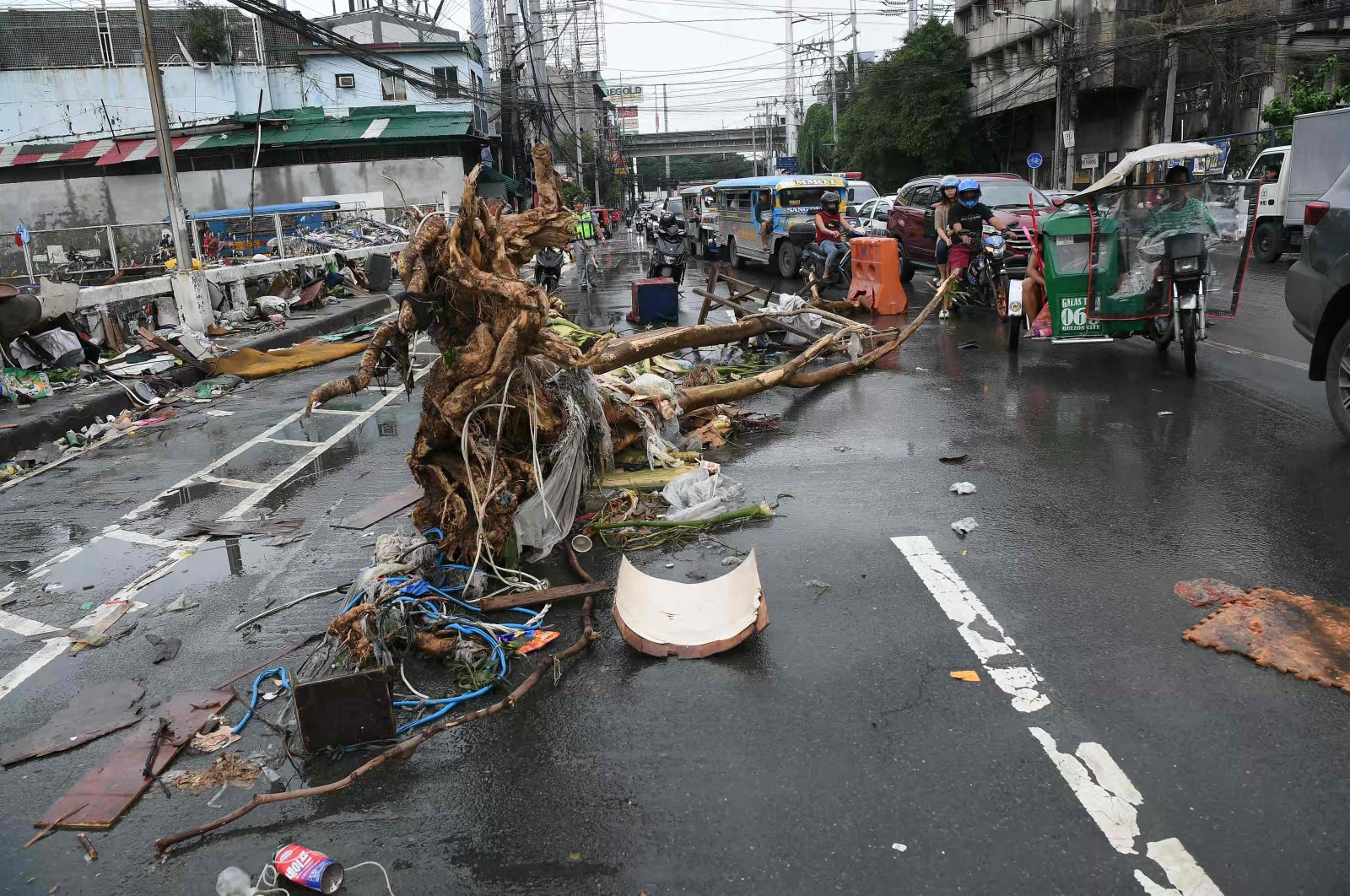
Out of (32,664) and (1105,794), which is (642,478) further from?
(1105,794)

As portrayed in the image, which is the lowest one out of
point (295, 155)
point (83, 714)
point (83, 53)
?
point (83, 714)

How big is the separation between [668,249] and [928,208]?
518 centimetres

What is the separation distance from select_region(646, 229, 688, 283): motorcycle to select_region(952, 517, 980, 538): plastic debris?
42.4ft

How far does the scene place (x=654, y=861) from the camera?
3043 mm

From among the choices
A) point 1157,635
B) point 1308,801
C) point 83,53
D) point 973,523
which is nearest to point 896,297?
point 973,523

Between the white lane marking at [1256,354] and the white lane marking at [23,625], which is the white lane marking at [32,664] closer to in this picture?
the white lane marking at [23,625]

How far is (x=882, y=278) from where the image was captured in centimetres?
1617

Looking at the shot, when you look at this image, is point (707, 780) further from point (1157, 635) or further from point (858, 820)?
point (1157, 635)

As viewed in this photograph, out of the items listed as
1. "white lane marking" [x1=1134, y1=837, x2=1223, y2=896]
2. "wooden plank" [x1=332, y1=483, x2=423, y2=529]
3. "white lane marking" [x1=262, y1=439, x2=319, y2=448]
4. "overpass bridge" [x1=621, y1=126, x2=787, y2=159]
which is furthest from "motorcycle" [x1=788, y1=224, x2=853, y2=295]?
"overpass bridge" [x1=621, y1=126, x2=787, y2=159]

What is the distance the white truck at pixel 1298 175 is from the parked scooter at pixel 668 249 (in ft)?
35.8

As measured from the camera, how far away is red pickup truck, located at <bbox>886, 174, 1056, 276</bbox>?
17.8 meters

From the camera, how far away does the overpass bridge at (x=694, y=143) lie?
5379 inches

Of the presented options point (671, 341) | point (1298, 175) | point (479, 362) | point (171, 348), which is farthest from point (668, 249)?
point (479, 362)

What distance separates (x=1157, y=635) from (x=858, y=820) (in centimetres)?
198
